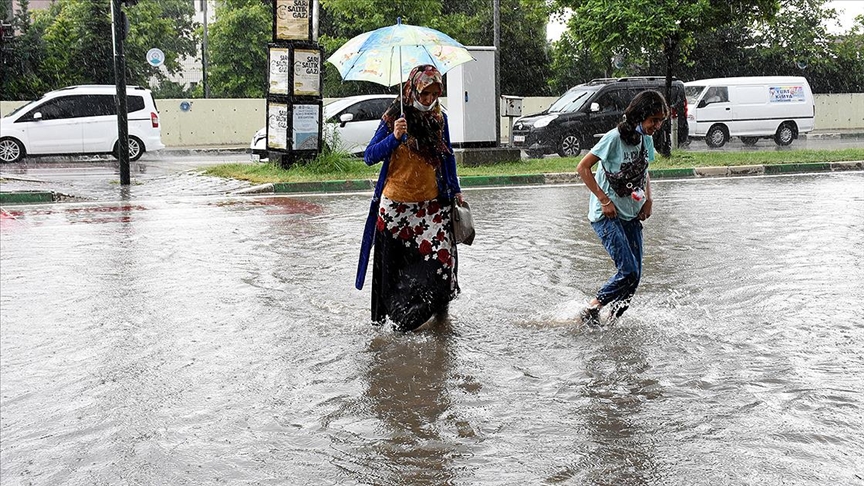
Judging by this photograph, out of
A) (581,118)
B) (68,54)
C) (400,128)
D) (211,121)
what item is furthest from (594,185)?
(68,54)

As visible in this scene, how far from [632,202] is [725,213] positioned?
627cm

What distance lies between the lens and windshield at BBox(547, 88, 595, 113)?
2367 centimetres

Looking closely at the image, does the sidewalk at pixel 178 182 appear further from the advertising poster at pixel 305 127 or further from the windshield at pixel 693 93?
the windshield at pixel 693 93

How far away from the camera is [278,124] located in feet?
57.4

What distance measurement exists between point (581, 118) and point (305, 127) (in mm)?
8178

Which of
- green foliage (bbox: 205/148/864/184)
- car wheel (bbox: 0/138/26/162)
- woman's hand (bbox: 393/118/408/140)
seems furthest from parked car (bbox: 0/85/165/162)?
woman's hand (bbox: 393/118/408/140)

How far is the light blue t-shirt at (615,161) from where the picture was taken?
6125 millimetres

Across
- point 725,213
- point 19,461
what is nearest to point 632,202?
point 19,461

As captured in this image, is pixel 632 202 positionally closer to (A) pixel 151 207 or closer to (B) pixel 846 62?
(A) pixel 151 207

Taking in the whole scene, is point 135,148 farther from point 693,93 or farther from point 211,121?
point 693,93

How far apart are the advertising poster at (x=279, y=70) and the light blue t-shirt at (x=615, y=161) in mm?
11764

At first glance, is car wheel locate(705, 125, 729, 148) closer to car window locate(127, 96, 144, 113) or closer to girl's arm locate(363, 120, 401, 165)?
car window locate(127, 96, 144, 113)

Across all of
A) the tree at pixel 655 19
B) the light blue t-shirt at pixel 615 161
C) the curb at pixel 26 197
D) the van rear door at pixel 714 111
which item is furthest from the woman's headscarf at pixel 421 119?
the van rear door at pixel 714 111

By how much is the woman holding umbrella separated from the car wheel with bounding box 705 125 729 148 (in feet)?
74.1
